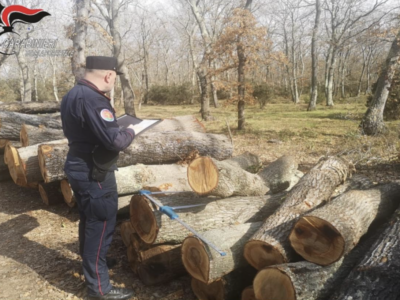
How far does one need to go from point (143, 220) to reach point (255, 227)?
4.32ft

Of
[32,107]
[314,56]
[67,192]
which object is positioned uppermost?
[314,56]

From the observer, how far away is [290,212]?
331 cm

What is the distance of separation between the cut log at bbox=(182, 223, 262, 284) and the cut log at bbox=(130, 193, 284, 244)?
0.40m

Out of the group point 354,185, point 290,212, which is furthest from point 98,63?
point 354,185

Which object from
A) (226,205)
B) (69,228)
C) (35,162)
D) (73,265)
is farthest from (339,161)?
(35,162)

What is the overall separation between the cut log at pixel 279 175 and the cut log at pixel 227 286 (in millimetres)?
2170

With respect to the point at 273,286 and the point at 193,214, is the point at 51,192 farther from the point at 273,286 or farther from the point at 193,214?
the point at 273,286

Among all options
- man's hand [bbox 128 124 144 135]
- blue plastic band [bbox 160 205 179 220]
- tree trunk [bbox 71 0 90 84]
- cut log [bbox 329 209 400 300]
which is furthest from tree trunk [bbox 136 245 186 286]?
tree trunk [bbox 71 0 90 84]

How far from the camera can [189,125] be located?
23.9ft

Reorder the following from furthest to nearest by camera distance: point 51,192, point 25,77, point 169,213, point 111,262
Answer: point 25,77 < point 51,192 < point 111,262 < point 169,213

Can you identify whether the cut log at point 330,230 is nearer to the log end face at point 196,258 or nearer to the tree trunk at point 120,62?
the log end face at point 196,258

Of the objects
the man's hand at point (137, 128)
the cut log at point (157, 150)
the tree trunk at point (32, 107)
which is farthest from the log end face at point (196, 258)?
the tree trunk at point (32, 107)

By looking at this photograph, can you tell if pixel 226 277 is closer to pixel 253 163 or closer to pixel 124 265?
pixel 124 265

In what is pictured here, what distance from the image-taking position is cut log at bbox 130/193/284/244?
3.41 meters
